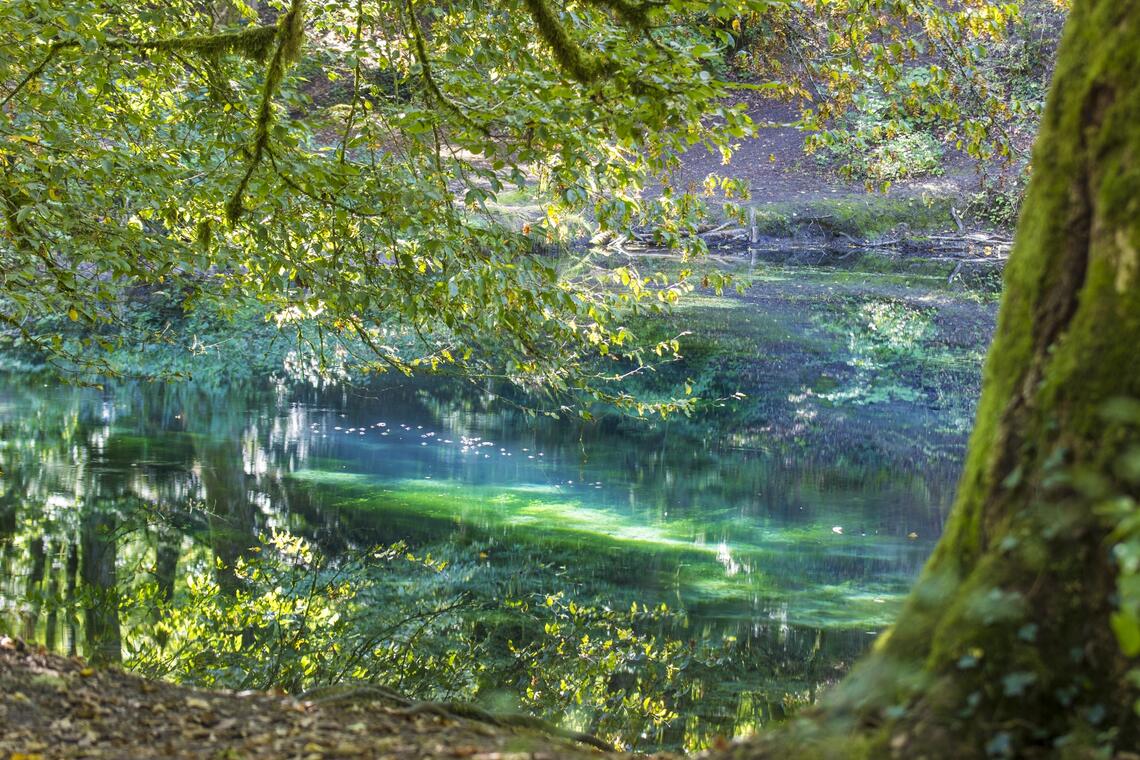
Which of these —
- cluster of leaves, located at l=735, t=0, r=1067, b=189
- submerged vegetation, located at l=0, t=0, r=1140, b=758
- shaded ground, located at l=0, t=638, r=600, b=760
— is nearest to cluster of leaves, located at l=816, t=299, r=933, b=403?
submerged vegetation, located at l=0, t=0, r=1140, b=758

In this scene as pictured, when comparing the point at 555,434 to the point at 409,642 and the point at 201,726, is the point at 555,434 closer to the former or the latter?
the point at 409,642

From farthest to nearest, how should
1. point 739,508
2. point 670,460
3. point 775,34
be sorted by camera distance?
1. point 670,460
2. point 739,508
3. point 775,34

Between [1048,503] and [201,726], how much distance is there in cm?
263

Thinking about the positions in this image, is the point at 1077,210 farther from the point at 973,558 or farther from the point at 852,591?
the point at 852,591

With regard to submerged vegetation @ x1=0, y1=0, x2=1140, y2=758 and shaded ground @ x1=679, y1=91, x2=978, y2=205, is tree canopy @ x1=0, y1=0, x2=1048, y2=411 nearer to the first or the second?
submerged vegetation @ x1=0, y1=0, x2=1140, y2=758

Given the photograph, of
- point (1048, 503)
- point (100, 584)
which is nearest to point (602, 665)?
point (100, 584)

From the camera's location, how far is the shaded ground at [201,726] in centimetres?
293

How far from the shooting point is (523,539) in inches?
324

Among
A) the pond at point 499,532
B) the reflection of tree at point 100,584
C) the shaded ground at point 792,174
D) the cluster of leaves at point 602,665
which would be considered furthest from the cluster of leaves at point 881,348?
the reflection of tree at point 100,584

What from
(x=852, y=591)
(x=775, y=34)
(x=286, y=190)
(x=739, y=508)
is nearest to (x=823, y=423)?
(x=739, y=508)

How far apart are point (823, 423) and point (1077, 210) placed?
32.3ft

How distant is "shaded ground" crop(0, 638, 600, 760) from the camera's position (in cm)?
293

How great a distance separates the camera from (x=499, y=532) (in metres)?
8.38

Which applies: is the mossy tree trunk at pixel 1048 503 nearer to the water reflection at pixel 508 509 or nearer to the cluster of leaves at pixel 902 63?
the cluster of leaves at pixel 902 63
